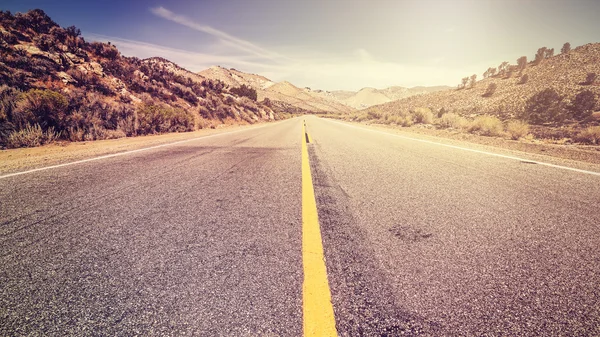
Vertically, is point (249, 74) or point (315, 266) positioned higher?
point (249, 74)

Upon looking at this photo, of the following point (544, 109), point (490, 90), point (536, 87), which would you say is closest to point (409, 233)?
point (544, 109)

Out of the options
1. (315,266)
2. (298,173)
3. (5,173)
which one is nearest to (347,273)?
(315,266)

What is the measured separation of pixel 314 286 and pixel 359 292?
9.5 inches

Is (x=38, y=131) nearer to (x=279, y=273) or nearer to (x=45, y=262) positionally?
(x=45, y=262)

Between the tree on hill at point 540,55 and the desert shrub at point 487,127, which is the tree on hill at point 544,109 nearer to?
the desert shrub at point 487,127

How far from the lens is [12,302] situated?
1234mm

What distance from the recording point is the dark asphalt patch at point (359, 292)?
1111 mm

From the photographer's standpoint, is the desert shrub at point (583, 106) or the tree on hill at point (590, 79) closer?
the desert shrub at point (583, 106)

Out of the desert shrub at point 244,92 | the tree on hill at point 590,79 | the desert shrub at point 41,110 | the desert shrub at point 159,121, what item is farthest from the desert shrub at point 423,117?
the desert shrub at point 244,92

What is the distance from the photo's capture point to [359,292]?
1.33 m

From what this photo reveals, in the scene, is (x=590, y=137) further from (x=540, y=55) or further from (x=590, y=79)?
(x=540, y=55)

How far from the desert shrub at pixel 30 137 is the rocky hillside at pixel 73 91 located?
0.06ft

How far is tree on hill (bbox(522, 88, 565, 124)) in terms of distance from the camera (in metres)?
16.9

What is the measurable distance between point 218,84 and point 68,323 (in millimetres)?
31660
